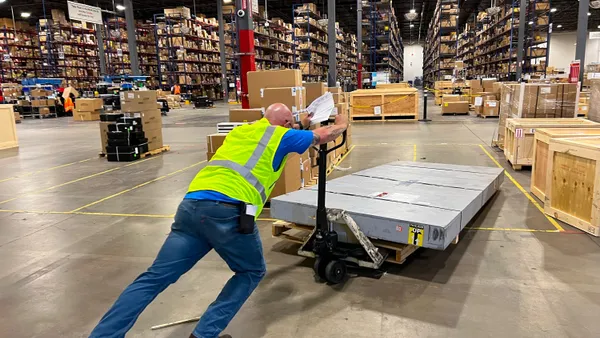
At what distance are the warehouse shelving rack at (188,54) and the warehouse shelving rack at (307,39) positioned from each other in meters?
7.45

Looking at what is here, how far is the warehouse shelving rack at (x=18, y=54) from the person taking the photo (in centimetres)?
2791

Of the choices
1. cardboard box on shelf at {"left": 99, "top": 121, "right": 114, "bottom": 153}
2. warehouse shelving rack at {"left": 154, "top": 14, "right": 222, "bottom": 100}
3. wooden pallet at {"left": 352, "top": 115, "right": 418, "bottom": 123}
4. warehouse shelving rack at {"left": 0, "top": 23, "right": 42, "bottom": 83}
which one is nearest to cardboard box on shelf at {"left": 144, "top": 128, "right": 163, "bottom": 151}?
cardboard box on shelf at {"left": 99, "top": 121, "right": 114, "bottom": 153}

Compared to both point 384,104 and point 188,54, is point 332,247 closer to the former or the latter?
point 384,104

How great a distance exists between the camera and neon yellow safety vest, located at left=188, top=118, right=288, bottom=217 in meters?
2.39

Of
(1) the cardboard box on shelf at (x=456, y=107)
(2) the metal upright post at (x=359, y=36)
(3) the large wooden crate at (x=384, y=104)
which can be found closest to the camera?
(3) the large wooden crate at (x=384, y=104)

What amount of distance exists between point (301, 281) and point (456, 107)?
16.3m

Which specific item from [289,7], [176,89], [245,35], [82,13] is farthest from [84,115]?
[289,7]

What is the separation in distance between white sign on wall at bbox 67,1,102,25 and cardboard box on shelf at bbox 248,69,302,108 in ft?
39.1

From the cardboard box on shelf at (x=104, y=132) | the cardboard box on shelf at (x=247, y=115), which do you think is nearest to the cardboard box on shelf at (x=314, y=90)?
the cardboard box on shelf at (x=247, y=115)

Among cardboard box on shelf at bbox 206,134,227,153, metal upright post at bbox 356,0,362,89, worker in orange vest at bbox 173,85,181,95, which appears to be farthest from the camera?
worker in orange vest at bbox 173,85,181,95

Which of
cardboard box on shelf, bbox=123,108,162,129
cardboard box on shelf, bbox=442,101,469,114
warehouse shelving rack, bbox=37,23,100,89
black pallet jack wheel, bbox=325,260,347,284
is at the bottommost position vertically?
black pallet jack wheel, bbox=325,260,347,284

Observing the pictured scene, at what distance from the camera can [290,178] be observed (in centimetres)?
555

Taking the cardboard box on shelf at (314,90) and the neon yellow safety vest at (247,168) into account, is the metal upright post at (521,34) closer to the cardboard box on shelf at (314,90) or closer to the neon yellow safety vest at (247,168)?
the cardboard box on shelf at (314,90)

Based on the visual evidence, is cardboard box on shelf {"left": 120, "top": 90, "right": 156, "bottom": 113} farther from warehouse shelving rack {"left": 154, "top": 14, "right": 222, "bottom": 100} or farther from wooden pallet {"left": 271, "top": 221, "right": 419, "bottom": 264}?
warehouse shelving rack {"left": 154, "top": 14, "right": 222, "bottom": 100}
